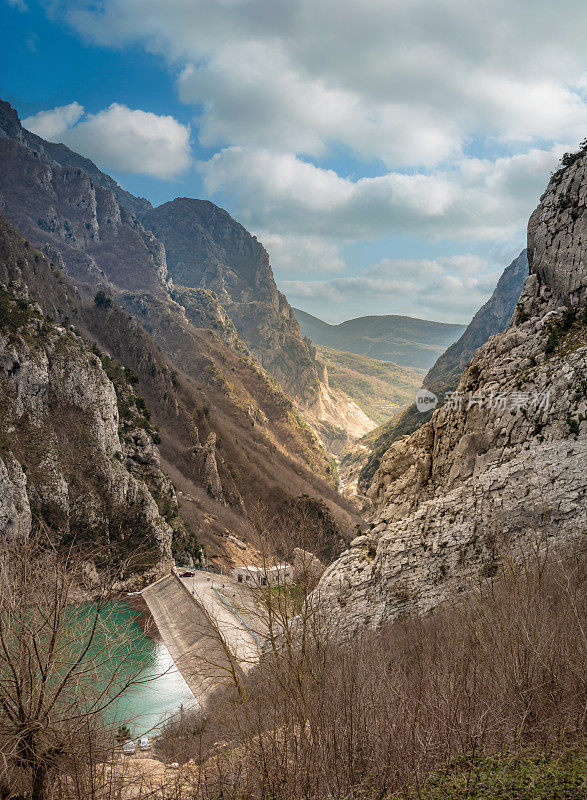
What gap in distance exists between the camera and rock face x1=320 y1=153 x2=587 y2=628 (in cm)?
1769

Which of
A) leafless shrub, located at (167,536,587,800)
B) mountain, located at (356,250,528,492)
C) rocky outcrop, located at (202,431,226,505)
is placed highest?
mountain, located at (356,250,528,492)

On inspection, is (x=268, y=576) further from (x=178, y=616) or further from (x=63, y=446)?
(x=63, y=446)

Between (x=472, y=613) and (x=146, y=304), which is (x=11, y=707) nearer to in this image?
(x=472, y=613)

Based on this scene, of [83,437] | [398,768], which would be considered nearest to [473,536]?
[398,768]

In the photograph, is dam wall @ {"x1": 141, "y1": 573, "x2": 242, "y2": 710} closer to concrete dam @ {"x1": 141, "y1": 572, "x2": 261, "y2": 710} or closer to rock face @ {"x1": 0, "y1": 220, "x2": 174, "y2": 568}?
concrete dam @ {"x1": 141, "y1": 572, "x2": 261, "y2": 710}

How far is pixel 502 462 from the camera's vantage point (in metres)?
19.6

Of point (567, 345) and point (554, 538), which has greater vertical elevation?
point (567, 345)

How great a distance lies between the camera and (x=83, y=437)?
226 ft

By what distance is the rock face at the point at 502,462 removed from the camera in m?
17.7

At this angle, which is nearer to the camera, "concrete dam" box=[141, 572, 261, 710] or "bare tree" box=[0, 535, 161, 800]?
"bare tree" box=[0, 535, 161, 800]

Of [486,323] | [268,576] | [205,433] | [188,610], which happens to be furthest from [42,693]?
[486,323]

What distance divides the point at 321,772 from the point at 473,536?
11732mm

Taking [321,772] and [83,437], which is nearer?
[321,772]

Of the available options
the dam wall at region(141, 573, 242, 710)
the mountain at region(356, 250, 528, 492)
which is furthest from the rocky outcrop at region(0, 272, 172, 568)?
the mountain at region(356, 250, 528, 492)
